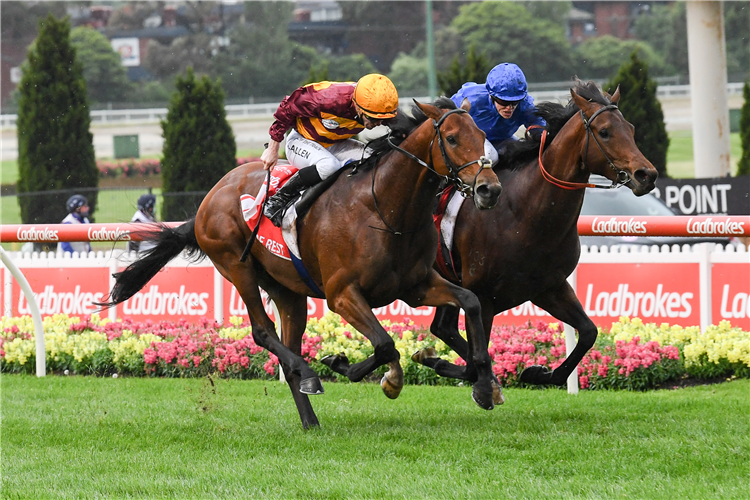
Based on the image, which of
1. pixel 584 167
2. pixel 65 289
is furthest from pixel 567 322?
pixel 65 289

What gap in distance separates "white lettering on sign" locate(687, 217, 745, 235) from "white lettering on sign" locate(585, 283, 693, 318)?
6.11 ft

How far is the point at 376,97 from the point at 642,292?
409 cm

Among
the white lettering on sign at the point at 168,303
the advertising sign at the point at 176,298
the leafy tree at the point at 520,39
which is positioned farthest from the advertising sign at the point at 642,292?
the leafy tree at the point at 520,39

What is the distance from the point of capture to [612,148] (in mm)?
4781

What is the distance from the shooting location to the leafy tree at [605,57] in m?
41.7

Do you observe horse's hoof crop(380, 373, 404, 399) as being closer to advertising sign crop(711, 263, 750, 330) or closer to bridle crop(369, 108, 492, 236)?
bridle crop(369, 108, 492, 236)

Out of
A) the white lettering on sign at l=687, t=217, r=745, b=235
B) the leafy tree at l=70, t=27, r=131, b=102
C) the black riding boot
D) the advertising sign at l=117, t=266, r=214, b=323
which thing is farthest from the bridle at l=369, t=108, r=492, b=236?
the leafy tree at l=70, t=27, r=131, b=102

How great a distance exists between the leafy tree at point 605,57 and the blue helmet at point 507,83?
37.8m

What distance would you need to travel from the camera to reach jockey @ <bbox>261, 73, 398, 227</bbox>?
522 cm

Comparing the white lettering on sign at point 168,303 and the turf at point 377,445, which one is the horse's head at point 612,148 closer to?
the turf at point 377,445

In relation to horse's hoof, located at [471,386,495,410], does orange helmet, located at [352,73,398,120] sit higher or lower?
higher

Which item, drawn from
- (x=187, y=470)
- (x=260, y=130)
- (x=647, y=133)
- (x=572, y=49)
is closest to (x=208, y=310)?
(x=187, y=470)

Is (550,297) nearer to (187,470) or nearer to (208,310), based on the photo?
(187,470)

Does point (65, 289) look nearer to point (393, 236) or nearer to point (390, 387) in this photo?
point (390, 387)
